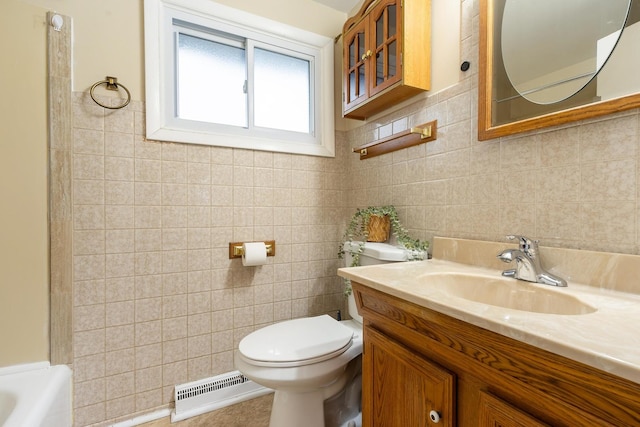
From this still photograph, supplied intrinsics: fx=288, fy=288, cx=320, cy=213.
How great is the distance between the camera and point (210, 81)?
1.62 metres

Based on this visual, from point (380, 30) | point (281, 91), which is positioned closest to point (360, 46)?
point (380, 30)

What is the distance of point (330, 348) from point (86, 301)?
1112mm

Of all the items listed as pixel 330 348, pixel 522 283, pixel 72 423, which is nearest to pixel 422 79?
pixel 522 283

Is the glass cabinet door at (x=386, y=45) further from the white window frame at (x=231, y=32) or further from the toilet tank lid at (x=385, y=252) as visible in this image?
the toilet tank lid at (x=385, y=252)

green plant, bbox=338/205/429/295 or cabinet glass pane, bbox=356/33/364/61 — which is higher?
cabinet glass pane, bbox=356/33/364/61

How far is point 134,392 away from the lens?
137 cm

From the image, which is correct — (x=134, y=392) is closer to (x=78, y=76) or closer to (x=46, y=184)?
(x=46, y=184)

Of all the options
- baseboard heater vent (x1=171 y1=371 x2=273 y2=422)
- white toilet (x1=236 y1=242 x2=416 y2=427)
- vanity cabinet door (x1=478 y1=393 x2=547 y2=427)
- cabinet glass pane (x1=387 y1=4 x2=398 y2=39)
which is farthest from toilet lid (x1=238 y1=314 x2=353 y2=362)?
cabinet glass pane (x1=387 y1=4 x2=398 y2=39)

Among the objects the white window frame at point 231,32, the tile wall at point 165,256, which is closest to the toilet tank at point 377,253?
the tile wall at point 165,256

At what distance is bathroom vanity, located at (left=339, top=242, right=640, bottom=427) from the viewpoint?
0.42m

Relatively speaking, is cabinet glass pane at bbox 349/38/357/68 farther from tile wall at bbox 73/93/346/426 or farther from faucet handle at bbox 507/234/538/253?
faucet handle at bbox 507/234/538/253

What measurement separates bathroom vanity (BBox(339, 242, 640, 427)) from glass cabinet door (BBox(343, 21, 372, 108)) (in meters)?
→ 1.04

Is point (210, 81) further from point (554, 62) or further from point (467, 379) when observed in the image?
point (467, 379)

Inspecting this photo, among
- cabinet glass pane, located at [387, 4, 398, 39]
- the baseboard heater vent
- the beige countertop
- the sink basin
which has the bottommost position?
the baseboard heater vent
